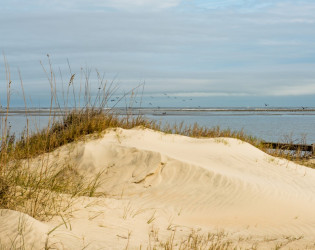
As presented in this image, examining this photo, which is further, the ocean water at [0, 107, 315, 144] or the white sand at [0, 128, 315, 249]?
the ocean water at [0, 107, 315, 144]

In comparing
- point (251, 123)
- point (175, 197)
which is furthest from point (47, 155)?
point (251, 123)

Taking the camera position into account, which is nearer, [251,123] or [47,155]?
[47,155]

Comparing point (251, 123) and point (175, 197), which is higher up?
point (251, 123)

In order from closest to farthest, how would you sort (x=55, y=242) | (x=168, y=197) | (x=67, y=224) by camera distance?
(x=55, y=242)
(x=67, y=224)
(x=168, y=197)

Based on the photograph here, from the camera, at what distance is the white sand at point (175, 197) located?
4.84 metres

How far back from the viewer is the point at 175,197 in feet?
25.3

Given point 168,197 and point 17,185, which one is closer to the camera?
point 17,185

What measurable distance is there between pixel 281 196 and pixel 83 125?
4602mm

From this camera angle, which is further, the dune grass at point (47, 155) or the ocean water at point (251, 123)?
the ocean water at point (251, 123)

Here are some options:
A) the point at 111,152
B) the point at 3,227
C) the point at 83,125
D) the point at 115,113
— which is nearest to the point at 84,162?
the point at 111,152

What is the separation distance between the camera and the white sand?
484 centimetres

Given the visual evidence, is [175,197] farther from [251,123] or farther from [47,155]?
[251,123]

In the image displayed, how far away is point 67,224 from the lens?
195 inches

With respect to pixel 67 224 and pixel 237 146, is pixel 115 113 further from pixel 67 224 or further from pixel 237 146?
pixel 67 224
